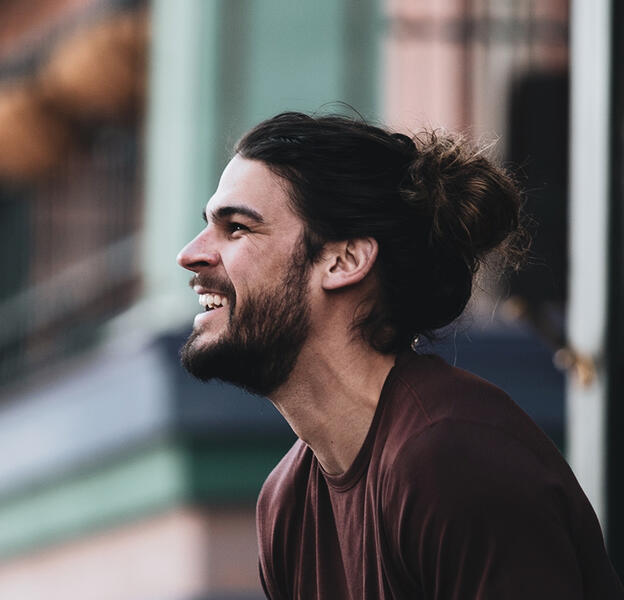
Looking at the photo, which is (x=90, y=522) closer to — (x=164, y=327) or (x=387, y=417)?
(x=164, y=327)

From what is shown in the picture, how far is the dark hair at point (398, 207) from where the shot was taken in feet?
10.8

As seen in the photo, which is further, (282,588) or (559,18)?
(559,18)

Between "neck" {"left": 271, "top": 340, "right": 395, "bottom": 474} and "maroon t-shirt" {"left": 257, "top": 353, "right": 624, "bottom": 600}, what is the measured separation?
0.05 metres

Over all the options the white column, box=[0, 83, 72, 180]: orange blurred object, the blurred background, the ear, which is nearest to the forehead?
the ear

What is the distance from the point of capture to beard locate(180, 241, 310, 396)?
3240 millimetres

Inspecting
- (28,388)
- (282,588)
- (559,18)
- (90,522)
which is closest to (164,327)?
(90,522)

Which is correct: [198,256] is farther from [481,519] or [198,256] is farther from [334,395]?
[481,519]

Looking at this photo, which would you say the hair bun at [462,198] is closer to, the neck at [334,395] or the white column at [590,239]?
the neck at [334,395]

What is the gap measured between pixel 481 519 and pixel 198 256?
3.02ft

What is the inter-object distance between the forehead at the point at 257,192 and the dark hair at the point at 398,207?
2 centimetres

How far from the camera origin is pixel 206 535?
7000 mm

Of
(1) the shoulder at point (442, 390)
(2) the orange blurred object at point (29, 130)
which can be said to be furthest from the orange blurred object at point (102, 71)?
(1) the shoulder at point (442, 390)

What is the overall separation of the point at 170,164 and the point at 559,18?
213 cm

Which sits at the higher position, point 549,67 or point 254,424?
point 549,67
